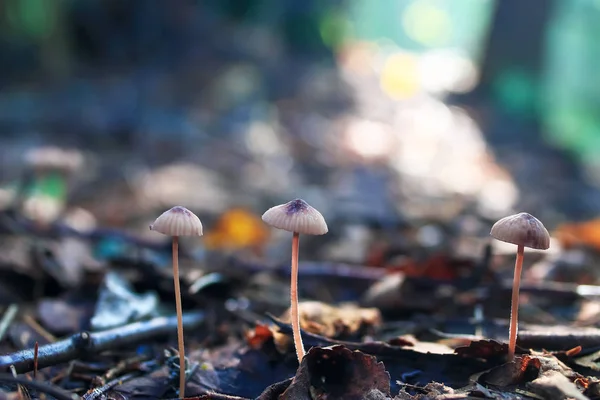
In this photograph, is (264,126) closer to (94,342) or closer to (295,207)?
(94,342)

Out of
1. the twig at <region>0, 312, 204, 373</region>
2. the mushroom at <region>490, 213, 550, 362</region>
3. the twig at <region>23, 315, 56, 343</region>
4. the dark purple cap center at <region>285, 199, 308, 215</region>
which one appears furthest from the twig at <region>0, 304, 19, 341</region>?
the mushroom at <region>490, 213, 550, 362</region>

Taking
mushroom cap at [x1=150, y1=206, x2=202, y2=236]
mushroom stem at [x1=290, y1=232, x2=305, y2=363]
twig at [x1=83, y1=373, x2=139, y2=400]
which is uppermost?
mushroom cap at [x1=150, y1=206, x2=202, y2=236]

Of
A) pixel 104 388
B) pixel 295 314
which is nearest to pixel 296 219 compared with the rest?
pixel 295 314

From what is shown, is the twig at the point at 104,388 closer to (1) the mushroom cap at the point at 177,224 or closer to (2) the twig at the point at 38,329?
(2) the twig at the point at 38,329

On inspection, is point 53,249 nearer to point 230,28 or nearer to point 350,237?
point 350,237

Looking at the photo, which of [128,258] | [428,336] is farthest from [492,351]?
[128,258]

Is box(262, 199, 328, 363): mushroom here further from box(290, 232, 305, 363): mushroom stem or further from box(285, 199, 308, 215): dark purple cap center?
box(290, 232, 305, 363): mushroom stem
